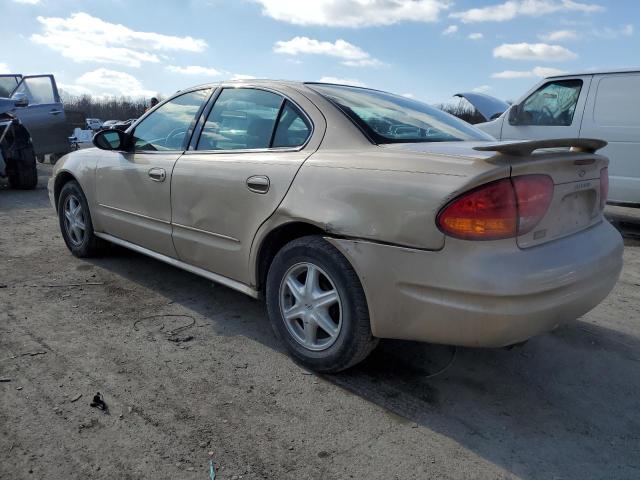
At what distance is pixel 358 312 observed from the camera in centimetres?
251

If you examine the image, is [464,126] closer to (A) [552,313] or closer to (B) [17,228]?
(A) [552,313]

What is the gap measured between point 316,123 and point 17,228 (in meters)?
4.91

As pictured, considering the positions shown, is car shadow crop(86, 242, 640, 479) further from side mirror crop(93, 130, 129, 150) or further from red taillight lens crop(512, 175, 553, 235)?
side mirror crop(93, 130, 129, 150)

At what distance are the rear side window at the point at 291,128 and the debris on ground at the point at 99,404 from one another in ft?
5.29

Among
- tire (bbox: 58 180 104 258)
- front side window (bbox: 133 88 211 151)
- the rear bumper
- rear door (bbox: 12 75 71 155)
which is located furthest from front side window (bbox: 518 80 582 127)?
rear door (bbox: 12 75 71 155)

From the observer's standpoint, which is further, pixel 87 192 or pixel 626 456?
pixel 87 192

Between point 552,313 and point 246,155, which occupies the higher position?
point 246,155

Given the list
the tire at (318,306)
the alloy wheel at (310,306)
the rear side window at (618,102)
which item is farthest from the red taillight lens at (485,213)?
the rear side window at (618,102)

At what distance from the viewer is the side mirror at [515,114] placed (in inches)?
282

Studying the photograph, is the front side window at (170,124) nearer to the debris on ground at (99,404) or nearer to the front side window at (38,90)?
the debris on ground at (99,404)

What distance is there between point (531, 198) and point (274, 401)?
150cm

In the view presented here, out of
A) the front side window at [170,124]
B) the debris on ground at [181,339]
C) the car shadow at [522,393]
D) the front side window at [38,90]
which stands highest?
the front side window at [38,90]

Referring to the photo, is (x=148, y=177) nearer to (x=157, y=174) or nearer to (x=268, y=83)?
(x=157, y=174)

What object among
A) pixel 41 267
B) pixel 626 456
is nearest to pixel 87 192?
pixel 41 267
